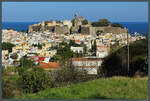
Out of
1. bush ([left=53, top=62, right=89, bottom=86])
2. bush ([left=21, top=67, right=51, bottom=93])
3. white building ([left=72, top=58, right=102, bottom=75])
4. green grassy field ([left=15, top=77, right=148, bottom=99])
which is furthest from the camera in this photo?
white building ([left=72, top=58, right=102, bottom=75])

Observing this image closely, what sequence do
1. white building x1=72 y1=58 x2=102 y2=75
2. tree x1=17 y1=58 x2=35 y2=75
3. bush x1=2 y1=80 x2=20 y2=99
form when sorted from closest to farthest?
bush x1=2 y1=80 x2=20 y2=99
white building x1=72 y1=58 x2=102 y2=75
tree x1=17 y1=58 x2=35 y2=75

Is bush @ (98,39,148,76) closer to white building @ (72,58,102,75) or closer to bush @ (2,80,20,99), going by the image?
white building @ (72,58,102,75)

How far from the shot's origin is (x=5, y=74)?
136 inches

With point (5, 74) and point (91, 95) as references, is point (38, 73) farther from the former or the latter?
point (91, 95)

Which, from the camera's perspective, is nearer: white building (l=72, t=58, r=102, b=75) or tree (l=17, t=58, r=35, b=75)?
white building (l=72, t=58, r=102, b=75)

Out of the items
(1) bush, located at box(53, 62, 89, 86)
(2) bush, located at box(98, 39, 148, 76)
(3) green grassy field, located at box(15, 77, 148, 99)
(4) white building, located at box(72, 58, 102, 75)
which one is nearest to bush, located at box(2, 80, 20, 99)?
(3) green grassy field, located at box(15, 77, 148, 99)

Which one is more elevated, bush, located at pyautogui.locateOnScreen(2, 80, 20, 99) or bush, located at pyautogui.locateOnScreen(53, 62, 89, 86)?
bush, located at pyautogui.locateOnScreen(53, 62, 89, 86)

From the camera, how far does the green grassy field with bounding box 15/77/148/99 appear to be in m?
2.65

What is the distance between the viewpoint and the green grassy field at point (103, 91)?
265cm

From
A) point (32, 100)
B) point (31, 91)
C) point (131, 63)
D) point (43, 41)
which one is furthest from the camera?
point (43, 41)

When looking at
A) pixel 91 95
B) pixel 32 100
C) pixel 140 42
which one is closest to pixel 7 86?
pixel 32 100

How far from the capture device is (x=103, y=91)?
2.74 metres

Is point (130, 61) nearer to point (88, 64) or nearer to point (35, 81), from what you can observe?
point (88, 64)

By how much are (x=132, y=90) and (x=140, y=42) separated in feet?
3.43
